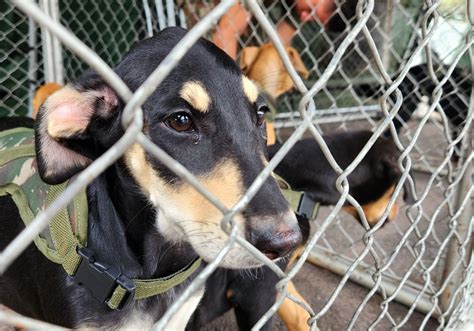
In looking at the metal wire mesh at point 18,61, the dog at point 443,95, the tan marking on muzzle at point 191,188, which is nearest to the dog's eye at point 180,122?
the tan marking on muzzle at point 191,188

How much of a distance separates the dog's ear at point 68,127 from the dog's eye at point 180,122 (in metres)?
0.22

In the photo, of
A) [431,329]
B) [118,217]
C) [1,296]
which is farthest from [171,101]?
[431,329]

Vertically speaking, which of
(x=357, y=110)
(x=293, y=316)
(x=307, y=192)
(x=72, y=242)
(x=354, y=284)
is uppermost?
(x=72, y=242)

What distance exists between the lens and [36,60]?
12.8ft

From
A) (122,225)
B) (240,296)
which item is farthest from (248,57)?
(122,225)

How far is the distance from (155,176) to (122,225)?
0.77ft

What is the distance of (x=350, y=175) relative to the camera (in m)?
2.20

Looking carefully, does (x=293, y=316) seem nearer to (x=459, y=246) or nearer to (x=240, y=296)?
(x=240, y=296)

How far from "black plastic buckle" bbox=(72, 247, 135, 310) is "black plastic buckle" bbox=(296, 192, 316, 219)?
0.82m

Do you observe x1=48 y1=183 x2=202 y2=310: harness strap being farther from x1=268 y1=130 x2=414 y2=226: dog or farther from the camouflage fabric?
x1=268 y1=130 x2=414 y2=226: dog

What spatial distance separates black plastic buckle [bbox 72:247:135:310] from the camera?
125cm

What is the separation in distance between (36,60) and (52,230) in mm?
3065

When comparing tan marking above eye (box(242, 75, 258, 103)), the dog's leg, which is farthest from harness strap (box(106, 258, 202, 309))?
the dog's leg

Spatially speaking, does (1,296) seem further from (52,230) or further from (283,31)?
(283,31)
